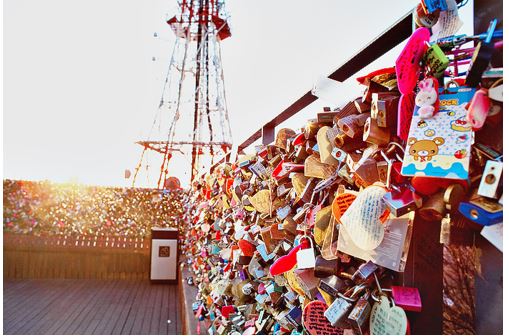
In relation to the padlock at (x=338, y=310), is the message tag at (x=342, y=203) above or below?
above

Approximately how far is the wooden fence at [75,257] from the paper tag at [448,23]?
8611mm

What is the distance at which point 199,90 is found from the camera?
65.7 ft

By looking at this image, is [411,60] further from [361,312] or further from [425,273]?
[361,312]

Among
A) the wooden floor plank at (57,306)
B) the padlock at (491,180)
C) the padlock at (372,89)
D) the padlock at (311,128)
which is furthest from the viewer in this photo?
the wooden floor plank at (57,306)

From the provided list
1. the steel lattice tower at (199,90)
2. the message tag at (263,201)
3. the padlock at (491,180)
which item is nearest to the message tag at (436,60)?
the padlock at (491,180)

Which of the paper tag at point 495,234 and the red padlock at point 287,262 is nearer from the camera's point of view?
the paper tag at point 495,234

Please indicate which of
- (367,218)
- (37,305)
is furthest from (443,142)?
(37,305)

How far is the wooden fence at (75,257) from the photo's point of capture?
8445mm

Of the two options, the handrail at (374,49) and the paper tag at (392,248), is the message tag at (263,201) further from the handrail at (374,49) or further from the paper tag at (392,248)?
the paper tag at (392,248)

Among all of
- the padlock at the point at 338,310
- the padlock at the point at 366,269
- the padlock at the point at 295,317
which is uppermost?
the padlock at the point at 366,269

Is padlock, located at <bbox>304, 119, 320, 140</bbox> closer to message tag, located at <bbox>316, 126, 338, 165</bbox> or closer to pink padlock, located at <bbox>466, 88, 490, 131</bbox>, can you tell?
message tag, located at <bbox>316, 126, 338, 165</bbox>

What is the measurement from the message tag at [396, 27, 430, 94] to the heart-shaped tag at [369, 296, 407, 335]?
0.44 m

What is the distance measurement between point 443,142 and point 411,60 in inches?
7.7

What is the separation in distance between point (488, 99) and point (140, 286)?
8.03 m
